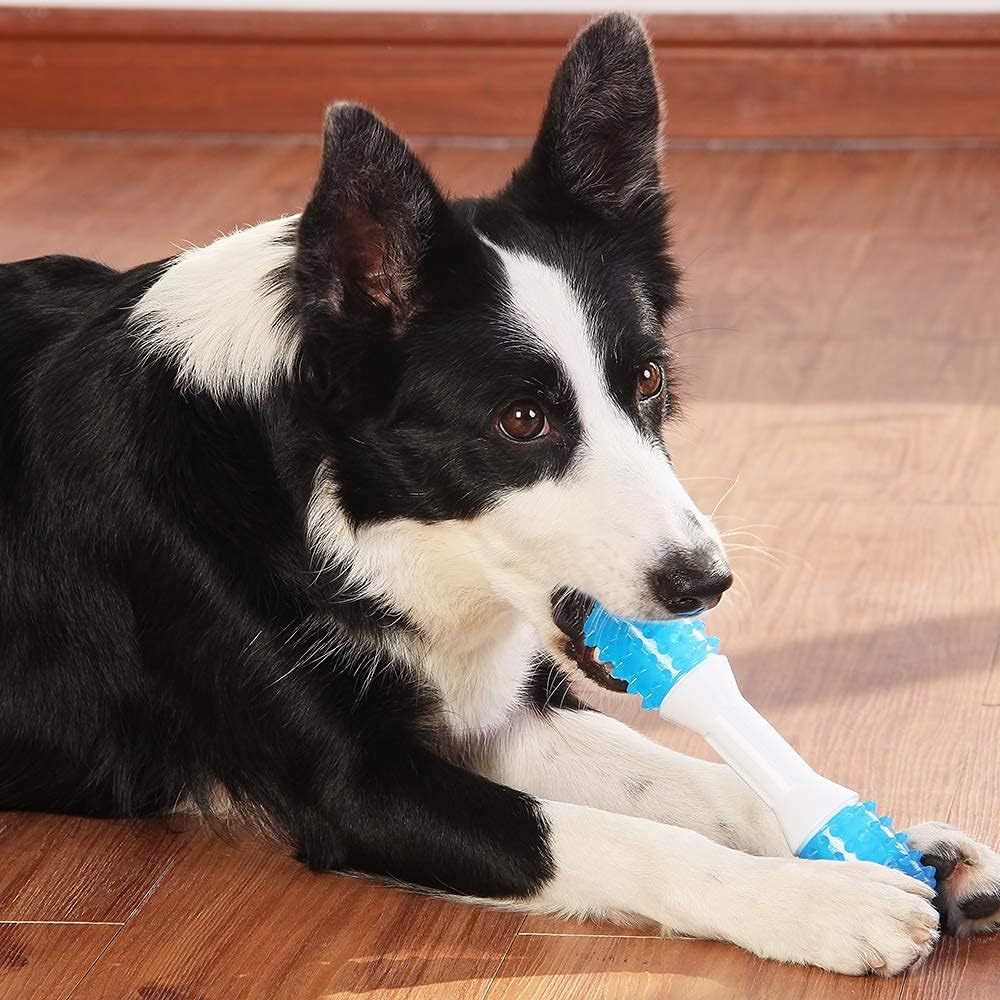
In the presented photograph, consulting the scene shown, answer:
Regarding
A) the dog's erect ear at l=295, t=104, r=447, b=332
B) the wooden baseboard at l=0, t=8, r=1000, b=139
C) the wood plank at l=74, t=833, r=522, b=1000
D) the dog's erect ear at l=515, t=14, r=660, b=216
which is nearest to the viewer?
the dog's erect ear at l=295, t=104, r=447, b=332

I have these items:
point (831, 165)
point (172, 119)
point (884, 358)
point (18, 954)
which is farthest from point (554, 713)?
point (172, 119)

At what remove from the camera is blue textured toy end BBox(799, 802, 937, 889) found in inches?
71.8

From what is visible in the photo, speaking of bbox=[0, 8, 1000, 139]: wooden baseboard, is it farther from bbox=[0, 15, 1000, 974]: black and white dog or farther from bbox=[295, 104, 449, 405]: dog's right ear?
bbox=[295, 104, 449, 405]: dog's right ear

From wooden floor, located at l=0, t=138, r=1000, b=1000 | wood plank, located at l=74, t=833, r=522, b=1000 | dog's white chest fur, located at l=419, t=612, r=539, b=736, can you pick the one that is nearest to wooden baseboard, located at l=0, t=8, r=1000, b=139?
wooden floor, located at l=0, t=138, r=1000, b=1000

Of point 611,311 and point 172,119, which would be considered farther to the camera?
point 172,119

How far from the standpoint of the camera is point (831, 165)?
457cm

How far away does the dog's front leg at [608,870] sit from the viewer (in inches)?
69.1

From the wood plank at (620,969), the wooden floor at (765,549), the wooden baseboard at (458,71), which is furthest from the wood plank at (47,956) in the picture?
the wooden baseboard at (458,71)

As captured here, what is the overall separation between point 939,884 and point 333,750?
0.65 meters

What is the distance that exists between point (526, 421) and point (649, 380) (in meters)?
0.16

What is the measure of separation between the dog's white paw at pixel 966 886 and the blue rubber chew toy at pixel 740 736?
18 mm

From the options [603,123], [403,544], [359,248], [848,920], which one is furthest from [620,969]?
[603,123]

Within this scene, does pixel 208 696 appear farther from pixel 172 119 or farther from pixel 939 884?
pixel 172 119

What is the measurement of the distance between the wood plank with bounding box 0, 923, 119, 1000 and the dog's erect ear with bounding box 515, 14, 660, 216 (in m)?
0.96
